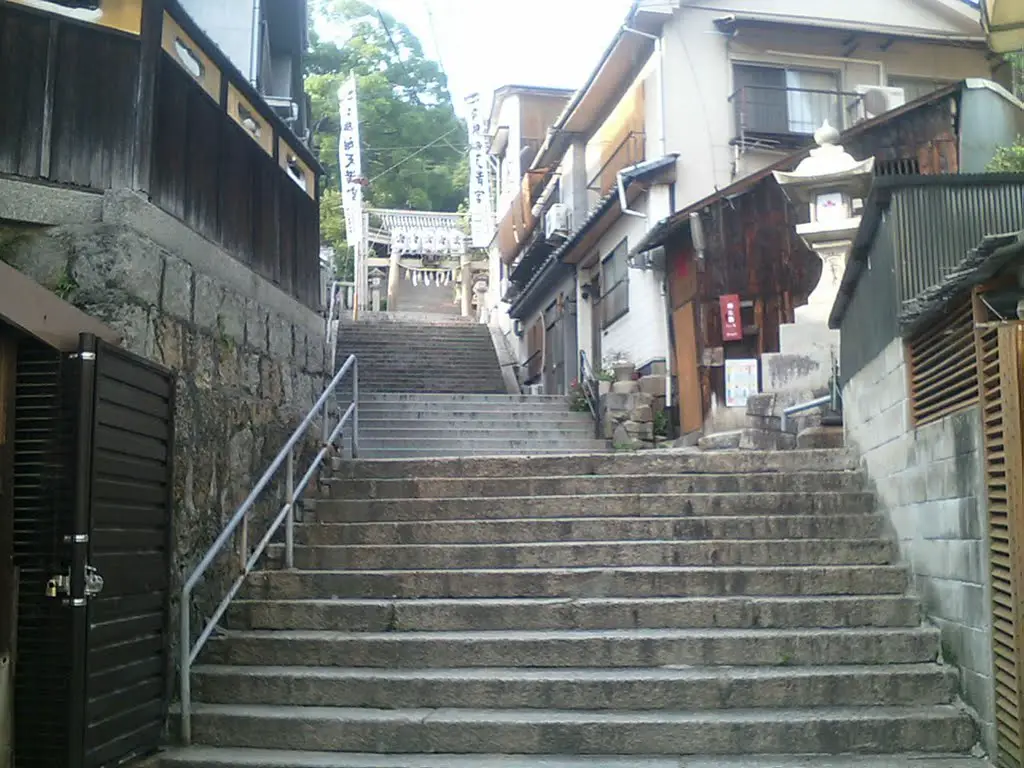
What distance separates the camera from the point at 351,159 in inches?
916

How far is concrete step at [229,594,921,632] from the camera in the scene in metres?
5.91

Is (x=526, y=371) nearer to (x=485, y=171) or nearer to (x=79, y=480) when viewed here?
(x=485, y=171)

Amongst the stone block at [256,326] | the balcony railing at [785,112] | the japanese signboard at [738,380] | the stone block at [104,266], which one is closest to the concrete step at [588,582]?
the stone block at [256,326]

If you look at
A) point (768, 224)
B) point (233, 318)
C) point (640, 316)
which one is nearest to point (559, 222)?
point (640, 316)

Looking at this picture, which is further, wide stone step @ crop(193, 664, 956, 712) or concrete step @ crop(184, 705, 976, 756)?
wide stone step @ crop(193, 664, 956, 712)

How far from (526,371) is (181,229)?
1693cm

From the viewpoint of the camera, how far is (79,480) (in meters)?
4.24

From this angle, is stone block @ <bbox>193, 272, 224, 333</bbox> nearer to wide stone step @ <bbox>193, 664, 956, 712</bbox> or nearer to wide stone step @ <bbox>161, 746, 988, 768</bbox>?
wide stone step @ <bbox>193, 664, 956, 712</bbox>

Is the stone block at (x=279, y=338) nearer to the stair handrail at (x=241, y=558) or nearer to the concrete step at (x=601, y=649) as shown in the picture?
the stair handrail at (x=241, y=558)

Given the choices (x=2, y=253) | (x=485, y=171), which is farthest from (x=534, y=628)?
(x=485, y=171)

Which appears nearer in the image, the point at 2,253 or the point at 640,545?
the point at 2,253

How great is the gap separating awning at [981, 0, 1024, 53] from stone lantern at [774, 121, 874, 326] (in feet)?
6.06

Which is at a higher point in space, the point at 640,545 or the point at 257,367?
the point at 257,367

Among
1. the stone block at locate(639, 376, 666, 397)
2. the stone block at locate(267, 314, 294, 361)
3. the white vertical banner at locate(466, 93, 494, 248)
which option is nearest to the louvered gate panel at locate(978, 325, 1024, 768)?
the stone block at locate(267, 314, 294, 361)
